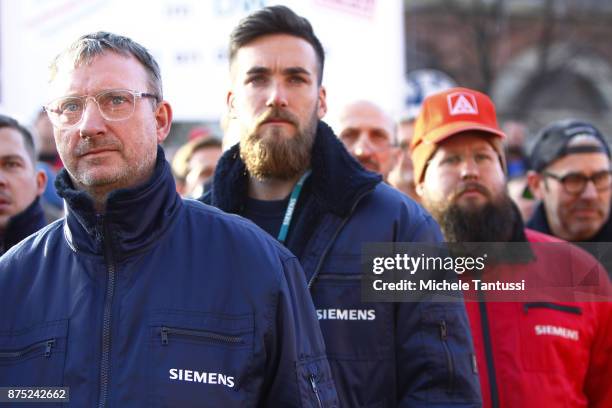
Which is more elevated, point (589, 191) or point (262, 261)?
point (589, 191)

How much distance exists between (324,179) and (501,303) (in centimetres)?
92

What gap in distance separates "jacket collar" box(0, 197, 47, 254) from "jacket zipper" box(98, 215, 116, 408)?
1.56 metres

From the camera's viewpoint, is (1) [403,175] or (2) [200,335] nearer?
(2) [200,335]

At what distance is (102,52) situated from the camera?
2.90 meters

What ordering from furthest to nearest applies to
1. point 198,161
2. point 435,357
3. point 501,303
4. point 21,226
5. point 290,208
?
point 198,161
point 21,226
point 501,303
point 290,208
point 435,357

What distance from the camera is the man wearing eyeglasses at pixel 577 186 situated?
5.21 metres

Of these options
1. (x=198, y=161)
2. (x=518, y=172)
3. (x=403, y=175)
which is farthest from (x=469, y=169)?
(x=518, y=172)

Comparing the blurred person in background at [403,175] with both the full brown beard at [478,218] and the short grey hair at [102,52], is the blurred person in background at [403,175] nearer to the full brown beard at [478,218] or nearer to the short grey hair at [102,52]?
the full brown beard at [478,218]

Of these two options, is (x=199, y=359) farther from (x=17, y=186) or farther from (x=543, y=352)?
(x=17, y=186)

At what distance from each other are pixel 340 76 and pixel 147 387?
4.05 m

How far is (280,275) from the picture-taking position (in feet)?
9.23

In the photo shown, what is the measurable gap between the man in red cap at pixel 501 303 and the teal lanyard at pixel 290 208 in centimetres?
86

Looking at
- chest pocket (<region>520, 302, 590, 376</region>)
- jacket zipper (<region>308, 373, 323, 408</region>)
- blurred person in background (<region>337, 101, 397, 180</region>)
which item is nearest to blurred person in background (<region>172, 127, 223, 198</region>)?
blurred person in background (<region>337, 101, 397, 180</region>)

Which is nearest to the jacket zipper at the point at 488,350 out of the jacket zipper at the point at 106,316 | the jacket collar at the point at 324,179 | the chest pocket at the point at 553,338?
the chest pocket at the point at 553,338
